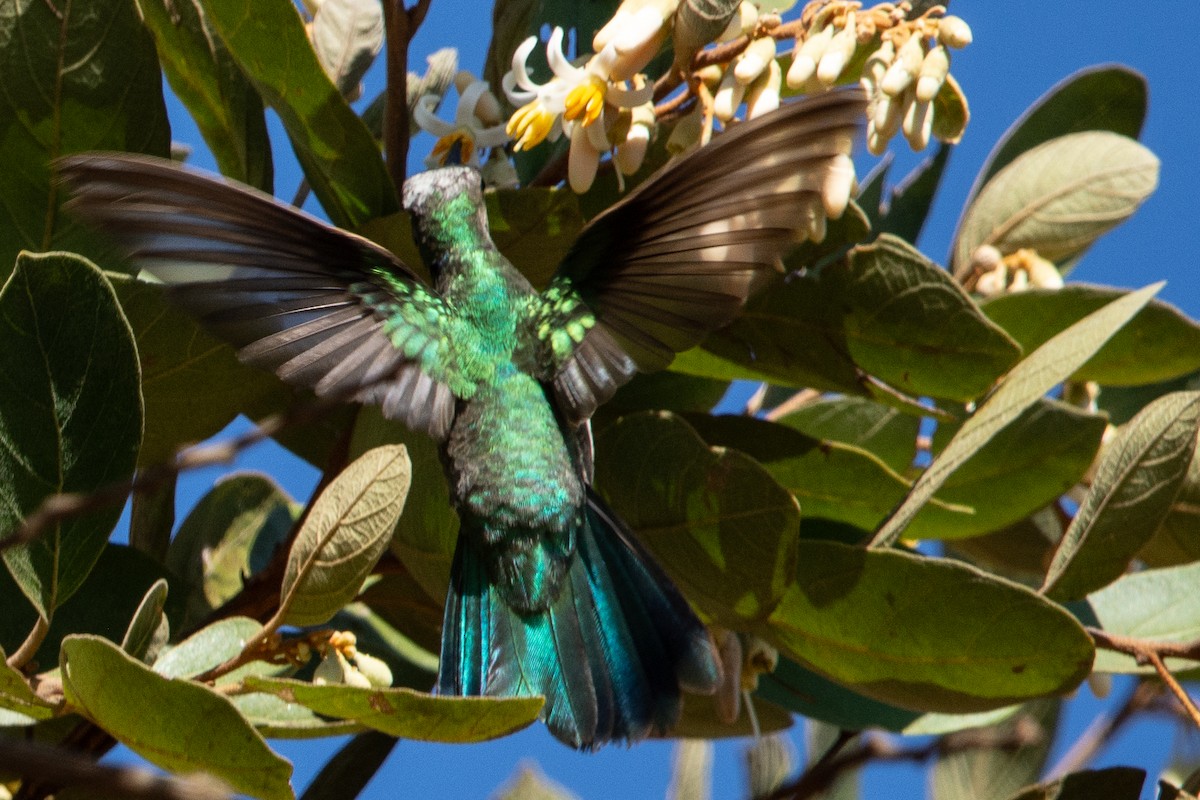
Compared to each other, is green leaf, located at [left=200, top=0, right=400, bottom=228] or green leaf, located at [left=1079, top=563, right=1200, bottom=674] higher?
green leaf, located at [left=200, top=0, right=400, bottom=228]

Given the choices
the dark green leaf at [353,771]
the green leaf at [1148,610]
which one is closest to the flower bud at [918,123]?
the green leaf at [1148,610]

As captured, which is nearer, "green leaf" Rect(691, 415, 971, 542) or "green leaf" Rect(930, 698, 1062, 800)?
"green leaf" Rect(691, 415, 971, 542)

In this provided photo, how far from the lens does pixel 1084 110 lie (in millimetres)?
2465

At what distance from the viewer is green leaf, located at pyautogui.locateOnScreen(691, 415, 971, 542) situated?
188 cm

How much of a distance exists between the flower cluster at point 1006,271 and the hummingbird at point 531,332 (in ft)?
2.14

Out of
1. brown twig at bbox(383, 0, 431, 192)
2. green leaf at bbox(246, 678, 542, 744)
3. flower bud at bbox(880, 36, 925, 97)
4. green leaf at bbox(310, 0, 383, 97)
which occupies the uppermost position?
green leaf at bbox(310, 0, 383, 97)

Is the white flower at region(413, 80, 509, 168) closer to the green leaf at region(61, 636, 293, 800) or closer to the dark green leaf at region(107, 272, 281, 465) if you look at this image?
the dark green leaf at region(107, 272, 281, 465)

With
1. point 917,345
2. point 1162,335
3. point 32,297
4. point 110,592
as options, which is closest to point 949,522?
point 917,345

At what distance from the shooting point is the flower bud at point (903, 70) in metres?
1.73

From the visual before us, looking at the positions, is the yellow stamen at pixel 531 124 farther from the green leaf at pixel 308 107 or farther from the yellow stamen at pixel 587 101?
the green leaf at pixel 308 107

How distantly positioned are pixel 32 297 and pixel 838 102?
772mm

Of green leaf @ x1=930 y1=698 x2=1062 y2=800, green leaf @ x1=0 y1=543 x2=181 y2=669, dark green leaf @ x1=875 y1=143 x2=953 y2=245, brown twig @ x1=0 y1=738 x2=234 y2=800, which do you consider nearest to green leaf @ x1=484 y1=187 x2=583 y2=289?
green leaf @ x1=0 y1=543 x2=181 y2=669

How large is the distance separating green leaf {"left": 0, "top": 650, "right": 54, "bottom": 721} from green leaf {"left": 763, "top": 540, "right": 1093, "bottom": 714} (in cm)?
78

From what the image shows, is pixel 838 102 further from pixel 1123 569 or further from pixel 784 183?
pixel 1123 569
